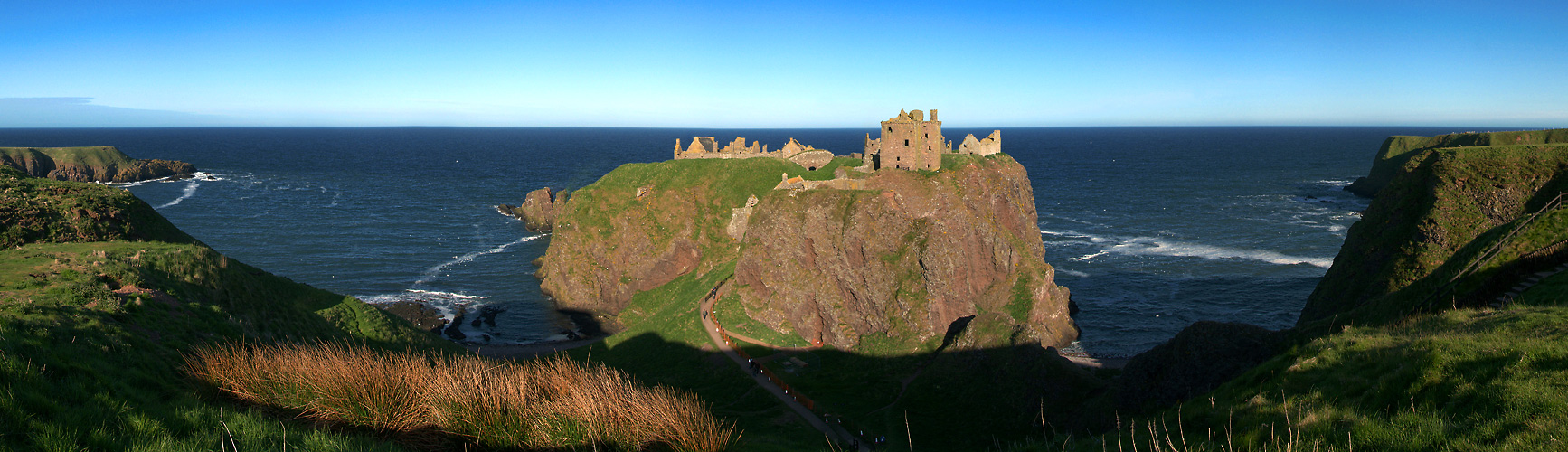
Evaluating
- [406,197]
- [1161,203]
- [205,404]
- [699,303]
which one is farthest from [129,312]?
[1161,203]

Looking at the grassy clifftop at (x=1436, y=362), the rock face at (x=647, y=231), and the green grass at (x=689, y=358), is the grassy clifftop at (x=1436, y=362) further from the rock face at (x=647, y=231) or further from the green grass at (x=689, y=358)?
the rock face at (x=647, y=231)

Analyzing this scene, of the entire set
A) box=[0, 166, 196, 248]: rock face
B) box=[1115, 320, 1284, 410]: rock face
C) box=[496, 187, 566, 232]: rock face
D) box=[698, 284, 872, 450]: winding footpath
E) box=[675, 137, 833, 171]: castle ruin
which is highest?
box=[675, 137, 833, 171]: castle ruin

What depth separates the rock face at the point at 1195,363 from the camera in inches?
955

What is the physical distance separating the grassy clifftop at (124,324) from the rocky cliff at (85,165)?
15957 centimetres

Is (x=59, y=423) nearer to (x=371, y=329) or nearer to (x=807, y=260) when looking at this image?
(x=371, y=329)

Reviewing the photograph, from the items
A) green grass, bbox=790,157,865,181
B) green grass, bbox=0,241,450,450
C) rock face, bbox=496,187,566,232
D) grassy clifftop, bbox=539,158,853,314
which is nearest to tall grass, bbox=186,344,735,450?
green grass, bbox=0,241,450,450

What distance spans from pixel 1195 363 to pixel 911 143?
114 feet

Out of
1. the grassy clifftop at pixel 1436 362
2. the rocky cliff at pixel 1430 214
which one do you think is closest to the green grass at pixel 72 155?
the grassy clifftop at pixel 1436 362

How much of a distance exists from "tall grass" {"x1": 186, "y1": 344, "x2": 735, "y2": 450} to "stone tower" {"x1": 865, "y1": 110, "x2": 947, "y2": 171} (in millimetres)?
47980

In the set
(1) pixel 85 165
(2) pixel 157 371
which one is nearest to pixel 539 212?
(2) pixel 157 371

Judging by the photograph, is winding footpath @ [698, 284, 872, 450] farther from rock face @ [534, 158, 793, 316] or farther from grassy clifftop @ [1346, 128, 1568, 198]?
grassy clifftop @ [1346, 128, 1568, 198]

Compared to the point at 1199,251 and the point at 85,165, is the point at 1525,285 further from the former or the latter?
the point at 85,165

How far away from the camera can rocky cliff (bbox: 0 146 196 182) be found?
145 metres

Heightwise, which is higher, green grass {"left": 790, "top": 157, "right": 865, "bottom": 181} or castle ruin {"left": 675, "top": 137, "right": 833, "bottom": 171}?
castle ruin {"left": 675, "top": 137, "right": 833, "bottom": 171}
